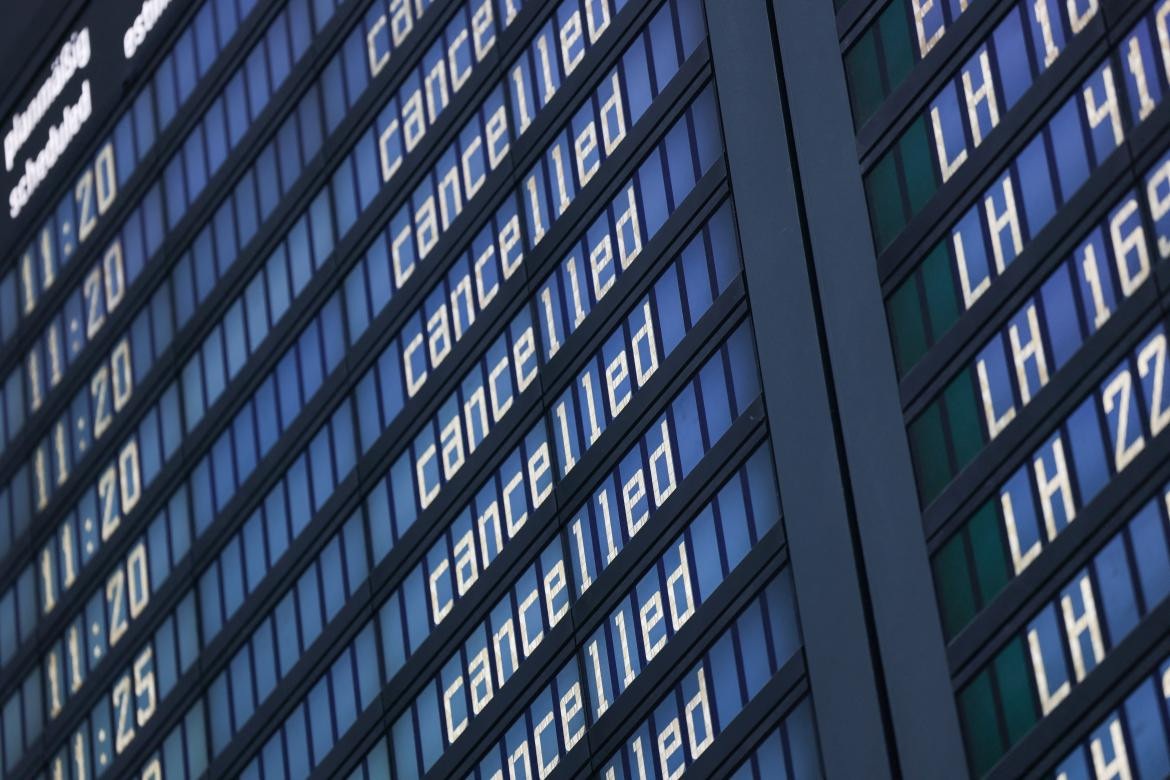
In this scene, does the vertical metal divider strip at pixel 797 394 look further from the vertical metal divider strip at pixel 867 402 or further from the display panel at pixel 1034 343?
the display panel at pixel 1034 343

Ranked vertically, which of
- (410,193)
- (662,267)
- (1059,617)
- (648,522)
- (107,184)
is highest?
(107,184)

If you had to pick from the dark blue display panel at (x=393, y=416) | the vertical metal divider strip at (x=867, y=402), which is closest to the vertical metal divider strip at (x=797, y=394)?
the vertical metal divider strip at (x=867, y=402)

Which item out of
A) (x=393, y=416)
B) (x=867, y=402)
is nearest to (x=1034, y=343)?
(x=867, y=402)

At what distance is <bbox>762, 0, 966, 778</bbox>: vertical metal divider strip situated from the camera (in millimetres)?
60312

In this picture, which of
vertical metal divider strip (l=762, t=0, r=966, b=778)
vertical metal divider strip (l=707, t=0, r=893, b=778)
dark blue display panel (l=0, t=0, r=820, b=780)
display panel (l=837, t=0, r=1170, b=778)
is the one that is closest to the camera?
display panel (l=837, t=0, r=1170, b=778)

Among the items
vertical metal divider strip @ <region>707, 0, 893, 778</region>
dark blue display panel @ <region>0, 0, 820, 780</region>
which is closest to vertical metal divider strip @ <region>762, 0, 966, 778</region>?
vertical metal divider strip @ <region>707, 0, 893, 778</region>

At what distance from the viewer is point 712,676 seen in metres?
64.8

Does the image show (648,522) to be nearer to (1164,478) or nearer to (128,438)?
(1164,478)

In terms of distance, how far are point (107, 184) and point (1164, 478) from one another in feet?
138

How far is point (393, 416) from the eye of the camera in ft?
246

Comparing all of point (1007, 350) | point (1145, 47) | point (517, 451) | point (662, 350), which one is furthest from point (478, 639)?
point (1145, 47)

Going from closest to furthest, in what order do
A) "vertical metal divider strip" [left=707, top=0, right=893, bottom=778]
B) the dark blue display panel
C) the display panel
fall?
the display panel, "vertical metal divider strip" [left=707, top=0, right=893, bottom=778], the dark blue display panel

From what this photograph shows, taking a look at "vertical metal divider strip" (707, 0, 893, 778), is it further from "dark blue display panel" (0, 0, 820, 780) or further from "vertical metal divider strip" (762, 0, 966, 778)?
"dark blue display panel" (0, 0, 820, 780)

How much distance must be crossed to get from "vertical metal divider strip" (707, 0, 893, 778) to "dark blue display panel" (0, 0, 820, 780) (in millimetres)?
678
